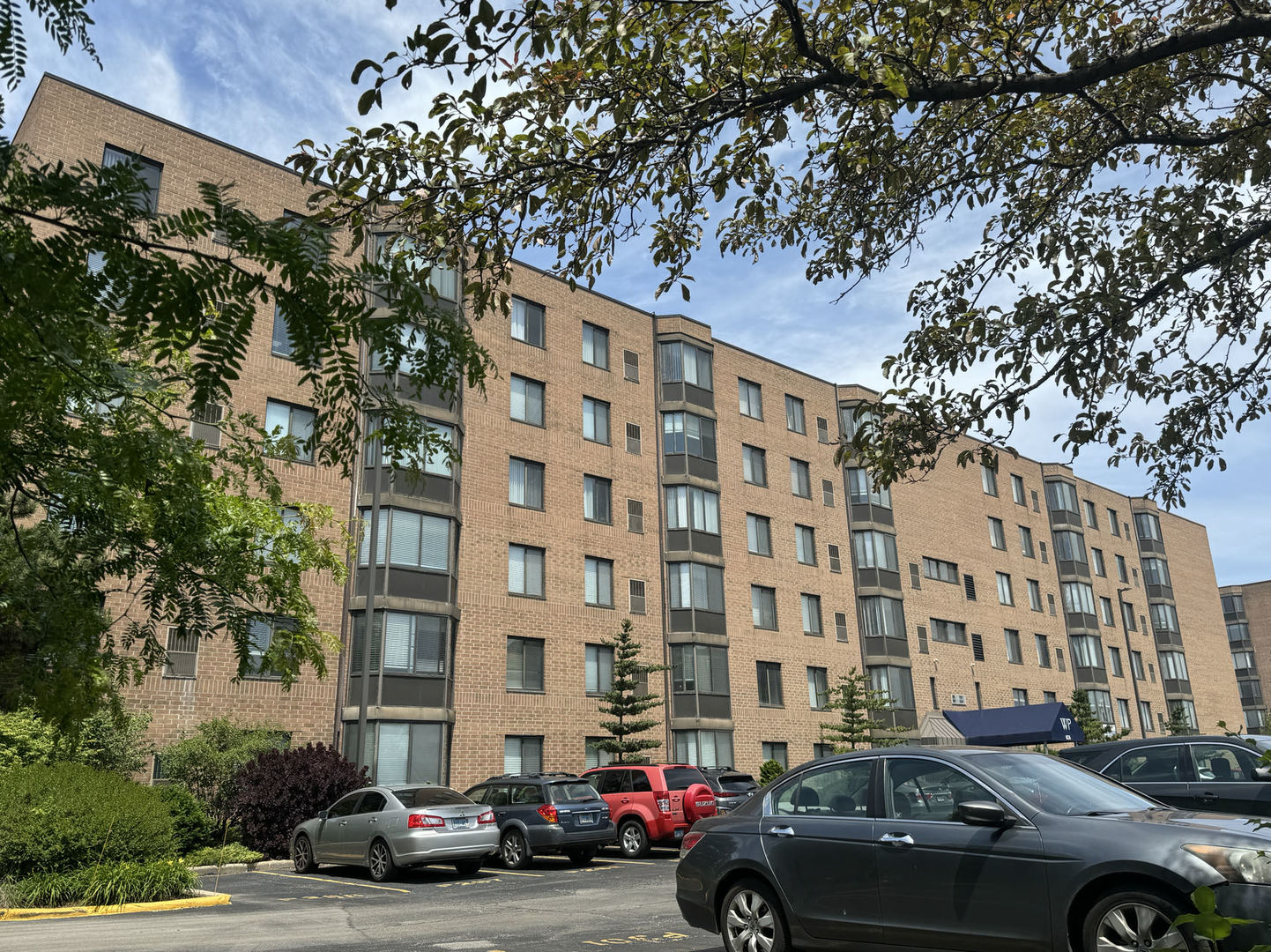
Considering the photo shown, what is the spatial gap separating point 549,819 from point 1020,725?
20191mm

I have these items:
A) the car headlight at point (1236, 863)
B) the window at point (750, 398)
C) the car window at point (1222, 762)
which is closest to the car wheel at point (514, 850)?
the car window at point (1222, 762)

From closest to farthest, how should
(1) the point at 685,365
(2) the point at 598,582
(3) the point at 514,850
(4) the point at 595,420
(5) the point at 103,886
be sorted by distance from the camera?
(5) the point at 103,886 → (3) the point at 514,850 → (2) the point at 598,582 → (4) the point at 595,420 → (1) the point at 685,365

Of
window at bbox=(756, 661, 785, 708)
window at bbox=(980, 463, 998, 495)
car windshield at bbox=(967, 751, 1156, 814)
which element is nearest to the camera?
car windshield at bbox=(967, 751, 1156, 814)

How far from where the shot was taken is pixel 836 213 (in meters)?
9.85

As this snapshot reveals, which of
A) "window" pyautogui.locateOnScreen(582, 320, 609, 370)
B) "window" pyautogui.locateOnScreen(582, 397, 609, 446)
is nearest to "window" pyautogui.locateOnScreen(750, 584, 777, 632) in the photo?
"window" pyautogui.locateOnScreen(582, 397, 609, 446)

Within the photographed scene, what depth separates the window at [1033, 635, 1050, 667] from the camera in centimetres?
5281

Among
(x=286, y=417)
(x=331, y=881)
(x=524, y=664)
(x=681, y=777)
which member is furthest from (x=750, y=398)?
(x=331, y=881)

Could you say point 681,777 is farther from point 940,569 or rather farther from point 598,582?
point 940,569

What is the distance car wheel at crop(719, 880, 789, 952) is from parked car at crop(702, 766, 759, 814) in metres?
13.5

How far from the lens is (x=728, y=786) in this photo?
2241 centimetres

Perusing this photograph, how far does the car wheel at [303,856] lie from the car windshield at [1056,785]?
15.0 m

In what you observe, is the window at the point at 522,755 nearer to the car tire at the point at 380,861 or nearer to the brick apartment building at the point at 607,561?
the brick apartment building at the point at 607,561

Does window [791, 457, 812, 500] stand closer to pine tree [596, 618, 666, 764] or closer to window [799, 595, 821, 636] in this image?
window [799, 595, 821, 636]

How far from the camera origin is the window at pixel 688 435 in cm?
3725
